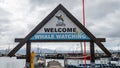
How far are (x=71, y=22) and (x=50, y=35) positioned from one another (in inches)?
52.4

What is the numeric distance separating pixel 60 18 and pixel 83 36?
62.0 inches

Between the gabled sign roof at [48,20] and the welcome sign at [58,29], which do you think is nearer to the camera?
the gabled sign roof at [48,20]

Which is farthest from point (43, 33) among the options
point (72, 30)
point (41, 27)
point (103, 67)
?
point (103, 67)

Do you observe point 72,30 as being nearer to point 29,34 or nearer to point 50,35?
point 50,35

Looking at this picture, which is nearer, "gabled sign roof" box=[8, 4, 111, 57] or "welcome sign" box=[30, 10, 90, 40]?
"gabled sign roof" box=[8, 4, 111, 57]

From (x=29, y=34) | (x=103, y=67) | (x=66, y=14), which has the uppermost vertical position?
(x=66, y=14)

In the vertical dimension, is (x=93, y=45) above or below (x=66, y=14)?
below

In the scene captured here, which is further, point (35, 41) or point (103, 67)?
point (103, 67)

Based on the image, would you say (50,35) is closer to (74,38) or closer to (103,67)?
(74,38)

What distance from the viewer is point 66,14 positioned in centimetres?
1728

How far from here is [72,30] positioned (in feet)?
57.2

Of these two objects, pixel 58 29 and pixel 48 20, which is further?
pixel 58 29

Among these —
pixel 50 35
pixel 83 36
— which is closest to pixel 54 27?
pixel 50 35

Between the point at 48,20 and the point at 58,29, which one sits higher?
the point at 48,20
